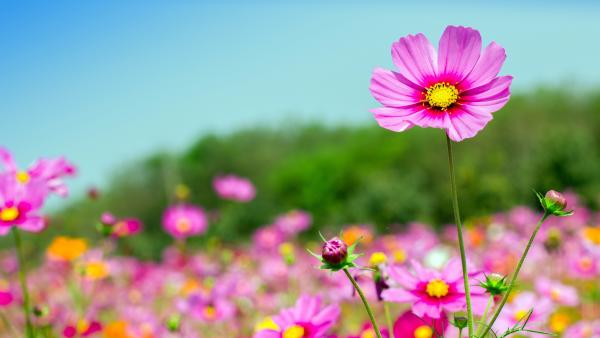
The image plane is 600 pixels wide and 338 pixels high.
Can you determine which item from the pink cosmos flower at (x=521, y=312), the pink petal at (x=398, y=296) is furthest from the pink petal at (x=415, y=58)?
the pink cosmos flower at (x=521, y=312)

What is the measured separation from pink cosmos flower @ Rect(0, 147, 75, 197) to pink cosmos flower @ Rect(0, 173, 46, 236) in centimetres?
10

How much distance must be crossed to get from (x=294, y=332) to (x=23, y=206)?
0.71 meters

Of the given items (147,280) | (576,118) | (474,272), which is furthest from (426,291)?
(576,118)

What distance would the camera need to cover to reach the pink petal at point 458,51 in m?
1.05

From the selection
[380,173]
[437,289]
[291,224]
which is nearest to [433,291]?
[437,289]

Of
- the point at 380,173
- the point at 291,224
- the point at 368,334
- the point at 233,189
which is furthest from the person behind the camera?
the point at 380,173

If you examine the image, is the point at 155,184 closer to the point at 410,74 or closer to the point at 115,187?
the point at 115,187

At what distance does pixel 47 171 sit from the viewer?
5.36ft

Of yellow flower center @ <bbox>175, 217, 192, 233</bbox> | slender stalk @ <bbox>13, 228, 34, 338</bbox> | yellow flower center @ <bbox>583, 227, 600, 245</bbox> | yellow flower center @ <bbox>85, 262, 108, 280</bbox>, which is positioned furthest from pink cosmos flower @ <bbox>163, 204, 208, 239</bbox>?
yellow flower center @ <bbox>583, 227, 600, 245</bbox>

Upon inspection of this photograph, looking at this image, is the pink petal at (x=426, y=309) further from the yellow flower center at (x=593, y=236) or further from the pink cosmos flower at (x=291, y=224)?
the pink cosmos flower at (x=291, y=224)

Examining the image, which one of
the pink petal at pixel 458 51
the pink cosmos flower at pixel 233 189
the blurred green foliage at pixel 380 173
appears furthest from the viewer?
the blurred green foliage at pixel 380 173

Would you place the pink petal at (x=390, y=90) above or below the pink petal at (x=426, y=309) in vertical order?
above

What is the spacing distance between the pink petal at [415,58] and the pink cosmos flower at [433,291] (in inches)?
15.1

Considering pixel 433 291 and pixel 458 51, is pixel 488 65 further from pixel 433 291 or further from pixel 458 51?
pixel 433 291
